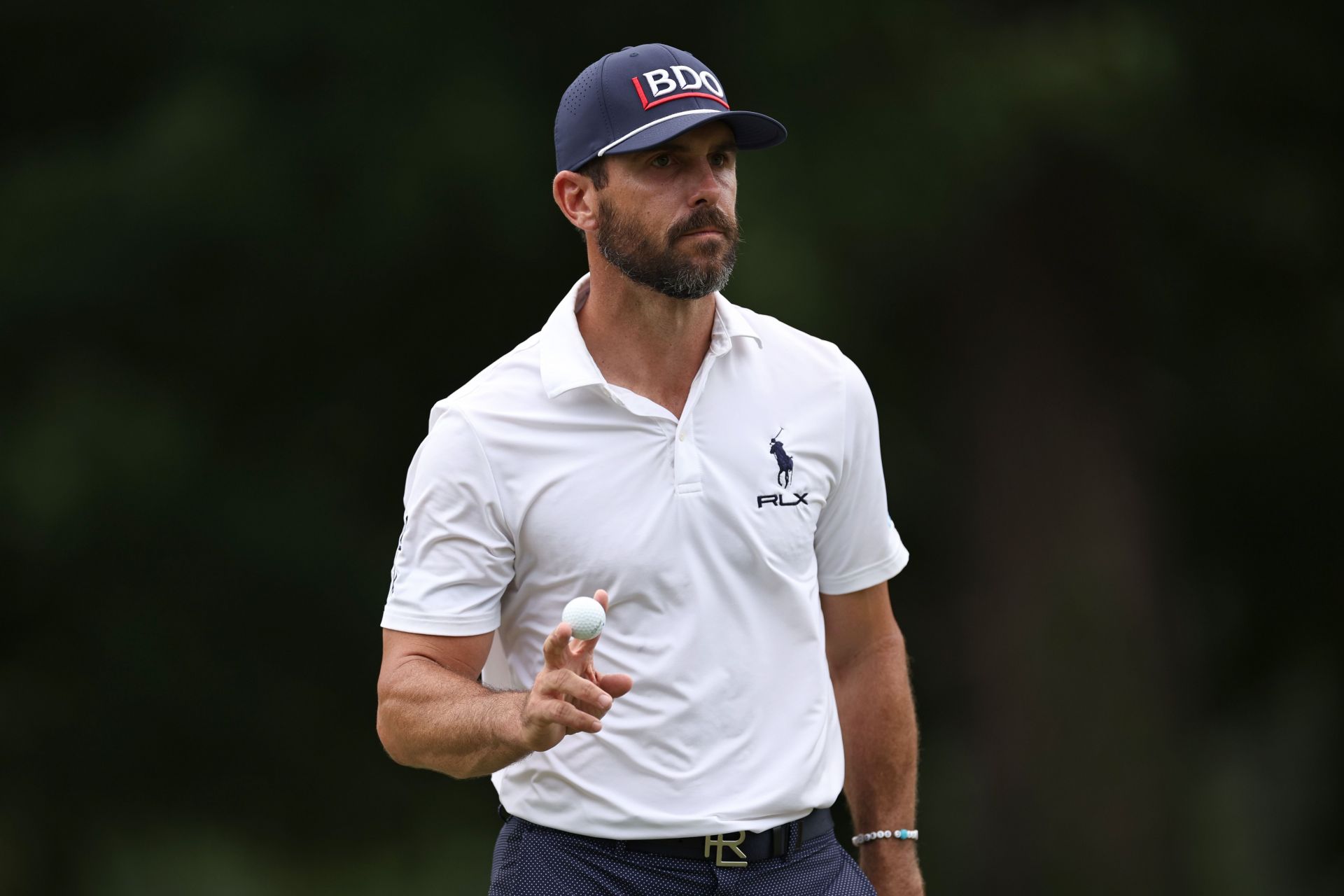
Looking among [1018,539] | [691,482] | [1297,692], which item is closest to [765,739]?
[691,482]

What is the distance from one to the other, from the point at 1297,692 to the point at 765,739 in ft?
17.4

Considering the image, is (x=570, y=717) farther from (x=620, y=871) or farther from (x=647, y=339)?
Result: (x=647, y=339)

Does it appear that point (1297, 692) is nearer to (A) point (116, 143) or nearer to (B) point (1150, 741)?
(B) point (1150, 741)

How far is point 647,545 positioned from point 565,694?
0.41 meters

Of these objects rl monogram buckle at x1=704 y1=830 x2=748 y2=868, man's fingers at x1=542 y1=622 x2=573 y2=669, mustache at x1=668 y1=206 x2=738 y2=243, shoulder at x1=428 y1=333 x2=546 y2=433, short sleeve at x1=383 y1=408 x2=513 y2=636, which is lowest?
rl monogram buckle at x1=704 y1=830 x2=748 y2=868

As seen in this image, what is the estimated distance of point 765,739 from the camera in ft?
9.48

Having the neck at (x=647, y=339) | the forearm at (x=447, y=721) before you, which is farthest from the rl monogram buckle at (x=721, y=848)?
the neck at (x=647, y=339)

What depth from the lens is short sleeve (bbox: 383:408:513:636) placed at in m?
2.84

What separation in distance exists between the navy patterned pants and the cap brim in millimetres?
1067

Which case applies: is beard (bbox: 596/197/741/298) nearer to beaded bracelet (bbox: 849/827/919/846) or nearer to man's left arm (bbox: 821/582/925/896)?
man's left arm (bbox: 821/582/925/896)

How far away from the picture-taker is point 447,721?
8.97 ft

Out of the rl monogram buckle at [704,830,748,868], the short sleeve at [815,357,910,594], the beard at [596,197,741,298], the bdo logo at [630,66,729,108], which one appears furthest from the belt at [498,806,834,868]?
the bdo logo at [630,66,729,108]

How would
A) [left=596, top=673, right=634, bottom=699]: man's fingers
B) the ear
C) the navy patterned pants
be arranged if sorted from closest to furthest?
[left=596, top=673, right=634, bottom=699]: man's fingers < the navy patterned pants < the ear

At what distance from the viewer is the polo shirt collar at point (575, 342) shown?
293 centimetres
